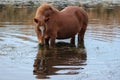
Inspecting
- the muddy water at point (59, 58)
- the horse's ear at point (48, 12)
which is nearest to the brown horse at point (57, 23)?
the horse's ear at point (48, 12)

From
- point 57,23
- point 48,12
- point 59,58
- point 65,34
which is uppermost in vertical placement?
point 48,12

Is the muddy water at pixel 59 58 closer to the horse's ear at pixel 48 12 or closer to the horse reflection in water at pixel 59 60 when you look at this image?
the horse reflection in water at pixel 59 60

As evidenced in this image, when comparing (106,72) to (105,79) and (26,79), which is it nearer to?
(105,79)

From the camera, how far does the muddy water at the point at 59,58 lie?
9242 millimetres

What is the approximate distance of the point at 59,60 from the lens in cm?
1103

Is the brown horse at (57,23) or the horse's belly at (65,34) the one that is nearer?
the brown horse at (57,23)

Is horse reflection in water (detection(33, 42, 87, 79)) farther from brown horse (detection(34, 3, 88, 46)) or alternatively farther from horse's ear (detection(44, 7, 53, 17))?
horse's ear (detection(44, 7, 53, 17))

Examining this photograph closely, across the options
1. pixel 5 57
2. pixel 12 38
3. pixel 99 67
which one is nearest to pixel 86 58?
pixel 99 67

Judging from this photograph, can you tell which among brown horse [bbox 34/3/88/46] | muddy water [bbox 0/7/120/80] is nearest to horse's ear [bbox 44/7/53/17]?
brown horse [bbox 34/3/88/46]

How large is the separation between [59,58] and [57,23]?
2.57 m

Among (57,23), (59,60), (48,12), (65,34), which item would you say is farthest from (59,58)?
(65,34)

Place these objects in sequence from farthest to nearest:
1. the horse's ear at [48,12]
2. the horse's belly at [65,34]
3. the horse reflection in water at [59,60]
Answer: the horse's belly at [65,34] → the horse's ear at [48,12] → the horse reflection in water at [59,60]

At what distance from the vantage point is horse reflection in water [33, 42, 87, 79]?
9617mm

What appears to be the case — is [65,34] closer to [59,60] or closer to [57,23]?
[57,23]
